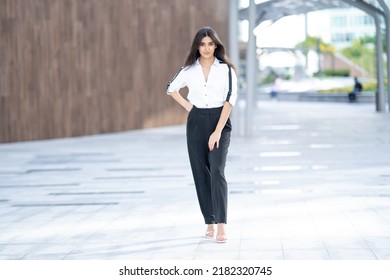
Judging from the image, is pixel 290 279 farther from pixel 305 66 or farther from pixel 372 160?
pixel 305 66

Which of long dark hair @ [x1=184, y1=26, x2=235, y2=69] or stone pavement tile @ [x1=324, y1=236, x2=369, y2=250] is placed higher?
long dark hair @ [x1=184, y1=26, x2=235, y2=69]

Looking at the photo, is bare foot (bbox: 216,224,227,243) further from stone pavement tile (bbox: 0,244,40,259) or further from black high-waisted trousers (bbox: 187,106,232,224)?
stone pavement tile (bbox: 0,244,40,259)

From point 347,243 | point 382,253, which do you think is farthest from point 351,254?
point 347,243

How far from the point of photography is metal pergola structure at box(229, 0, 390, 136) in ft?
62.9

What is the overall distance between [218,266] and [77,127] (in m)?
15.4

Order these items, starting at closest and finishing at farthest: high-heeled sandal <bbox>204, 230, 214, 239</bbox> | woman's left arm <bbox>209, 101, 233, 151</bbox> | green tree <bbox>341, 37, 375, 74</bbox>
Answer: woman's left arm <bbox>209, 101, 233, 151</bbox>, high-heeled sandal <bbox>204, 230, 214, 239</bbox>, green tree <bbox>341, 37, 375, 74</bbox>

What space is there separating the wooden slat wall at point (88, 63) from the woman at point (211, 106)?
12329 millimetres

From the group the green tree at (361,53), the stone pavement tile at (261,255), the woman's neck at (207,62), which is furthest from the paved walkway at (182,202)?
the green tree at (361,53)

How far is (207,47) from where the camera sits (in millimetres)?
6523

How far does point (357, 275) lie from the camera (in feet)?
17.0

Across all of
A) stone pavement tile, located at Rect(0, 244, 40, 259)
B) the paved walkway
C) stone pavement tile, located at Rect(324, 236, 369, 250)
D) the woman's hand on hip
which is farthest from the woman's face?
stone pavement tile, located at Rect(0, 244, 40, 259)

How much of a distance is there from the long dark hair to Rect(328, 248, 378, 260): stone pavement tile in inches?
63.9

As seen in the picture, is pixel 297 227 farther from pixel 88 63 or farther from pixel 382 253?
pixel 88 63

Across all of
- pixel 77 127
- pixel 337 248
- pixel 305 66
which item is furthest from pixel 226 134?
pixel 305 66
